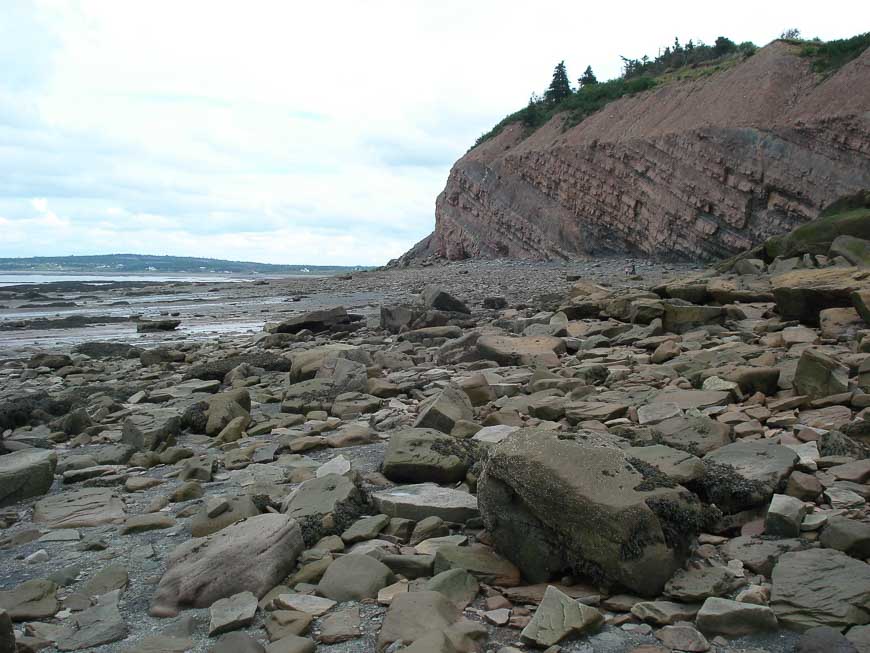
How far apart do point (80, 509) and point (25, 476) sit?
2.54ft

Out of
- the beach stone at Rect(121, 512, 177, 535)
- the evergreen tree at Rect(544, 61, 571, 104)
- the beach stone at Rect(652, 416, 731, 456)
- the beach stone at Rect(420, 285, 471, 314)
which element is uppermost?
the evergreen tree at Rect(544, 61, 571, 104)

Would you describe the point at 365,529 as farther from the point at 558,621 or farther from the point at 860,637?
the point at 860,637

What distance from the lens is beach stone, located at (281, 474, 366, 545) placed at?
3.85 metres

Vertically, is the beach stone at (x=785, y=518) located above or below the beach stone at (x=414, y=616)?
above

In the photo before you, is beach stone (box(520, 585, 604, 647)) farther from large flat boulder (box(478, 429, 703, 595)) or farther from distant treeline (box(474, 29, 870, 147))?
distant treeline (box(474, 29, 870, 147))

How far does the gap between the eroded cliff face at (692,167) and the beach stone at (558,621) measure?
22.5 metres

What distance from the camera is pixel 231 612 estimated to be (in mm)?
3127

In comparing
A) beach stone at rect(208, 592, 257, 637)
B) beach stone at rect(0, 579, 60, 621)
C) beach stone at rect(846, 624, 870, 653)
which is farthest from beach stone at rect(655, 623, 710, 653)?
beach stone at rect(0, 579, 60, 621)

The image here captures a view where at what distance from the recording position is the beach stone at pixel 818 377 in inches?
211

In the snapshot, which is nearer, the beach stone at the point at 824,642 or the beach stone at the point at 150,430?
the beach stone at the point at 824,642

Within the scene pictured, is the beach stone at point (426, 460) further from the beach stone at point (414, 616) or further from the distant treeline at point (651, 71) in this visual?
the distant treeline at point (651, 71)

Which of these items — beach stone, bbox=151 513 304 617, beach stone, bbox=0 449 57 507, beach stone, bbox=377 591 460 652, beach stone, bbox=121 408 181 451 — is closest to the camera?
beach stone, bbox=377 591 460 652

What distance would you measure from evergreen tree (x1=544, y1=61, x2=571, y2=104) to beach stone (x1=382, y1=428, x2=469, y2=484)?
1625 inches

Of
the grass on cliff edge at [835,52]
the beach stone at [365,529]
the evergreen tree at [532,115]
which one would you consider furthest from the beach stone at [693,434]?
the evergreen tree at [532,115]
